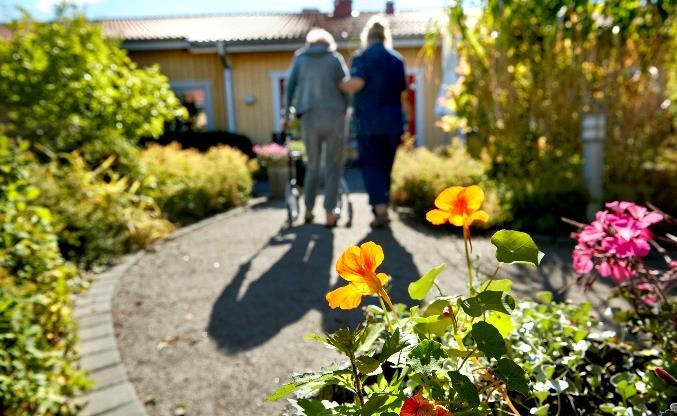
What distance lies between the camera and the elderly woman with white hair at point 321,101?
5.39 m

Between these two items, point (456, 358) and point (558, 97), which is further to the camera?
point (558, 97)

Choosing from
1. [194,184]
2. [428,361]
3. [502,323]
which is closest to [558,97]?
[194,184]

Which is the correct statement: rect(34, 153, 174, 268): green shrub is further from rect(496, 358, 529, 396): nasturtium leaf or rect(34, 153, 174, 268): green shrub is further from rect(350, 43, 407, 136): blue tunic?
rect(496, 358, 529, 396): nasturtium leaf

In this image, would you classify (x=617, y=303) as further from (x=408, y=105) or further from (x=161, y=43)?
(x=161, y=43)

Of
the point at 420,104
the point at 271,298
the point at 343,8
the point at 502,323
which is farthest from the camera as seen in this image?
the point at 343,8

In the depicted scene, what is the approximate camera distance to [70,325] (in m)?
2.92

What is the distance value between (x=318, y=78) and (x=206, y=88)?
9706mm

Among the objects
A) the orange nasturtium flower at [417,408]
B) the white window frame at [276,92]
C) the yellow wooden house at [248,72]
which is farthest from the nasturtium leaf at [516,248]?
the white window frame at [276,92]

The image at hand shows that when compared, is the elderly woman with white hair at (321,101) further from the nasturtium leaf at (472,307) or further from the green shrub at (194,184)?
the nasturtium leaf at (472,307)

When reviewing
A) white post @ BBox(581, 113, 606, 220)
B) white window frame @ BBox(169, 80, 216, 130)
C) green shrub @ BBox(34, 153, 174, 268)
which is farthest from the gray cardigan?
white window frame @ BBox(169, 80, 216, 130)

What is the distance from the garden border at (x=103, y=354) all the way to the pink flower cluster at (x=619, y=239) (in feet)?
6.31

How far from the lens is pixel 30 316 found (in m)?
2.37

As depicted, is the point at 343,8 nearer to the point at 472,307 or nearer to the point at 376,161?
the point at 376,161

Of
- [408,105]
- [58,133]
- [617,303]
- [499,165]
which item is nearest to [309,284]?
[617,303]
